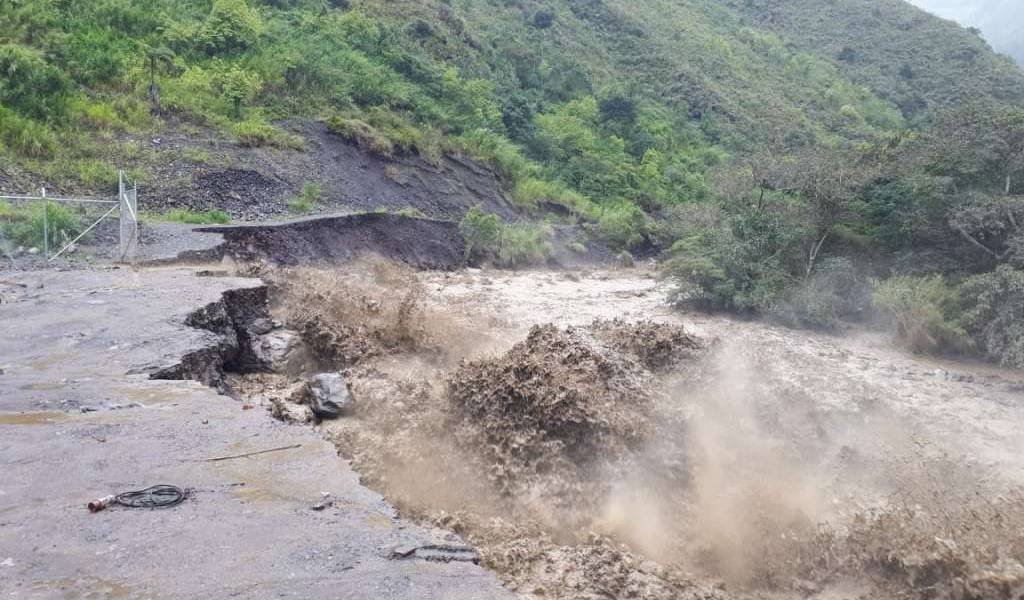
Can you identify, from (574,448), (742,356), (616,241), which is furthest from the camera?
(616,241)

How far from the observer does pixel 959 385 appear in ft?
42.2

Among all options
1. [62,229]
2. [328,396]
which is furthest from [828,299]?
[62,229]

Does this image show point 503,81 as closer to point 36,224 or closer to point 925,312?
point 925,312

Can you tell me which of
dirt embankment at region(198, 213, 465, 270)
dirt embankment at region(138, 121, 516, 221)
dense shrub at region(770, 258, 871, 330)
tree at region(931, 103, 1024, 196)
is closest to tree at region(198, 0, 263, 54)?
dirt embankment at region(138, 121, 516, 221)

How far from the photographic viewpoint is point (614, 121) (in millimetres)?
46469

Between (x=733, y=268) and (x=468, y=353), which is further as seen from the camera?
(x=733, y=268)

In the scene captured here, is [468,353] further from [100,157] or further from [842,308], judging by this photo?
[100,157]

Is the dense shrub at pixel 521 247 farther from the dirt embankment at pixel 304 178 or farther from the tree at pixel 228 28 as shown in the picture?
the tree at pixel 228 28

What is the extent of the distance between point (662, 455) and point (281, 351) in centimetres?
537

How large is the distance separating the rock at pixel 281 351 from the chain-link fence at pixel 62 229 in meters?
5.49

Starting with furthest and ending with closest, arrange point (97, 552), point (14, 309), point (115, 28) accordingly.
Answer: point (115, 28) < point (14, 309) < point (97, 552)

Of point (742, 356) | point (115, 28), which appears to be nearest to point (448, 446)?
point (742, 356)

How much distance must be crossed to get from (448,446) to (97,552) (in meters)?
3.62

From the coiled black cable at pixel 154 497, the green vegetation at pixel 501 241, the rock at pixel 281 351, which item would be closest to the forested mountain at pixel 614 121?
the green vegetation at pixel 501 241
